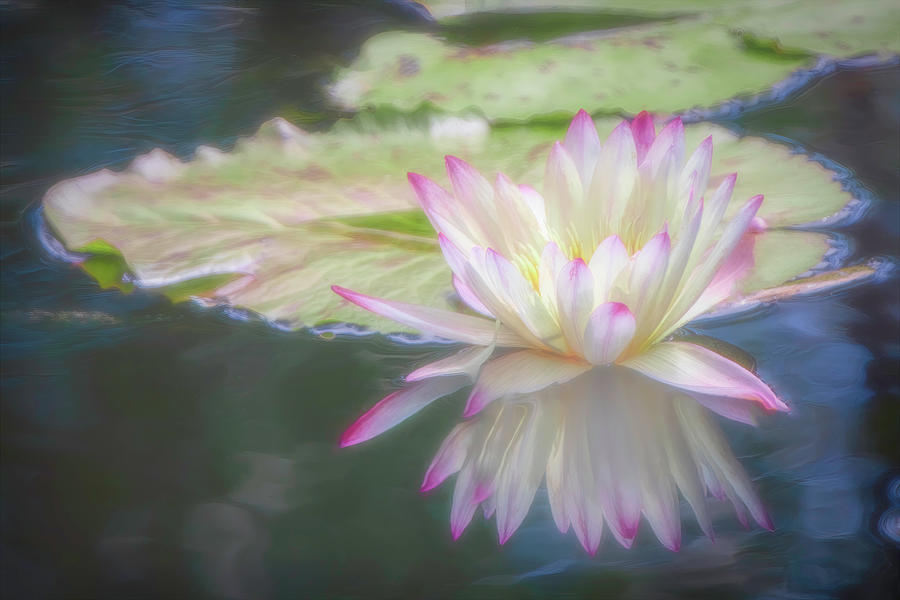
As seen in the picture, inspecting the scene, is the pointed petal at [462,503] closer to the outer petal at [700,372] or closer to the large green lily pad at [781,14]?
the outer petal at [700,372]

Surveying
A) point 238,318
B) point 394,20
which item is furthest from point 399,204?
point 394,20

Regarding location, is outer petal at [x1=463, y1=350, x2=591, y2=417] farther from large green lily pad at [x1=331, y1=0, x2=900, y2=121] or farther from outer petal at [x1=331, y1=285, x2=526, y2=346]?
large green lily pad at [x1=331, y1=0, x2=900, y2=121]

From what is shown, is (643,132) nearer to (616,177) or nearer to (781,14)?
(616,177)

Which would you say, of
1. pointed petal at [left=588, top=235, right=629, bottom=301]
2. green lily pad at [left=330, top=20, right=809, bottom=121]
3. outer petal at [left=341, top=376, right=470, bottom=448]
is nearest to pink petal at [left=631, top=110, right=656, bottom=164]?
pointed petal at [left=588, top=235, right=629, bottom=301]

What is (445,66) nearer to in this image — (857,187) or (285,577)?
(857,187)

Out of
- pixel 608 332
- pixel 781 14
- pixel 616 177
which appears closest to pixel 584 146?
pixel 616 177
